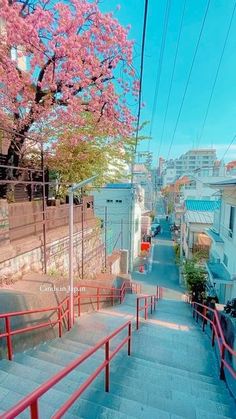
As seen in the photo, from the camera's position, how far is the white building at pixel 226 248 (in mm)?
9945

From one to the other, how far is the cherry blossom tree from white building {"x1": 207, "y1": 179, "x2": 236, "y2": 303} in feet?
20.6

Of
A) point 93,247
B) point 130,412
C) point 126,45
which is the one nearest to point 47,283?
point 130,412

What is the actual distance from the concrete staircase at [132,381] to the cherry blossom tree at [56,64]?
511 cm

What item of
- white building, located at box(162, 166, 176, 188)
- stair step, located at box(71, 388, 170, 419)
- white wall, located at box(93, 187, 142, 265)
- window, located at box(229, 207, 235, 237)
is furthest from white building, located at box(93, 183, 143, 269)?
white building, located at box(162, 166, 176, 188)

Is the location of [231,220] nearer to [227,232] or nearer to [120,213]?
[227,232]

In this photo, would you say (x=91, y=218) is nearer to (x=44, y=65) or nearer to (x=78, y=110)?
(x=78, y=110)

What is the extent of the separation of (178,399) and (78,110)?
7166 mm

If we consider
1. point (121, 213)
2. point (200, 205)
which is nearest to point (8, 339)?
point (121, 213)

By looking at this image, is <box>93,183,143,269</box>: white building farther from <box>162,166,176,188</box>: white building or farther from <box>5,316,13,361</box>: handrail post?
<box>162,166,176,188</box>: white building

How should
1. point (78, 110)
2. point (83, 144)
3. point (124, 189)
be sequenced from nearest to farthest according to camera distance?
1. point (78, 110)
2. point (83, 144)
3. point (124, 189)

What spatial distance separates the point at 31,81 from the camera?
6449 mm

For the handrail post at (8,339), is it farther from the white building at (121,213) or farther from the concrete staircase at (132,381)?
the white building at (121,213)

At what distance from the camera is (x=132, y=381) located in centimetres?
359

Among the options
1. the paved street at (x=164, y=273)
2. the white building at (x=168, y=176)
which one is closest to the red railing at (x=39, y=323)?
the paved street at (x=164, y=273)
